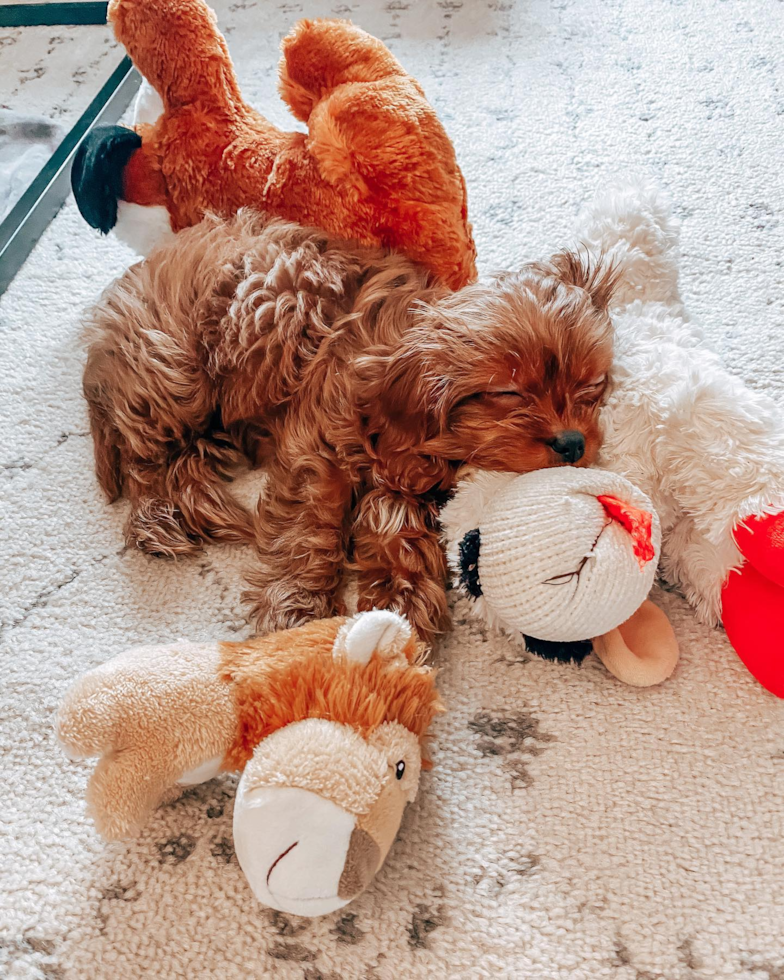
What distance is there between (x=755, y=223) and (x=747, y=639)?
1.04 metres

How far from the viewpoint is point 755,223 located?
1.67 metres

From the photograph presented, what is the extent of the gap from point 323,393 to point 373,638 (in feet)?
1.39

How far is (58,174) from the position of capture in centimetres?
190

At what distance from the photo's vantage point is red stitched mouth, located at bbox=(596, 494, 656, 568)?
91 centimetres

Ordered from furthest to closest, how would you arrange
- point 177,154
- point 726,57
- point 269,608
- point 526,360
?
point 726,57
point 177,154
point 269,608
point 526,360

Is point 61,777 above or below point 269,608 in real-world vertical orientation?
below

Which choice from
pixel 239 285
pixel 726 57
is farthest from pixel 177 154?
pixel 726 57

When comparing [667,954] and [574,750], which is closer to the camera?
[667,954]

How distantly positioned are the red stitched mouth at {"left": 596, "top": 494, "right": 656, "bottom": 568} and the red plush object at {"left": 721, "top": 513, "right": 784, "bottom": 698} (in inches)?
4.4

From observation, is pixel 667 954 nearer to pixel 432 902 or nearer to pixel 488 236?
pixel 432 902

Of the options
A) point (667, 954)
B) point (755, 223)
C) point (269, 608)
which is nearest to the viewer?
point (667, 954)

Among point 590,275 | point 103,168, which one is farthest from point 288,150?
point 590,275

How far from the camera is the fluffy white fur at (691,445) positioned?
95cm

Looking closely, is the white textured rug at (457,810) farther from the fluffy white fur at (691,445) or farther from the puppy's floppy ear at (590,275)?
the puppy's floppy ear at (590,275)
